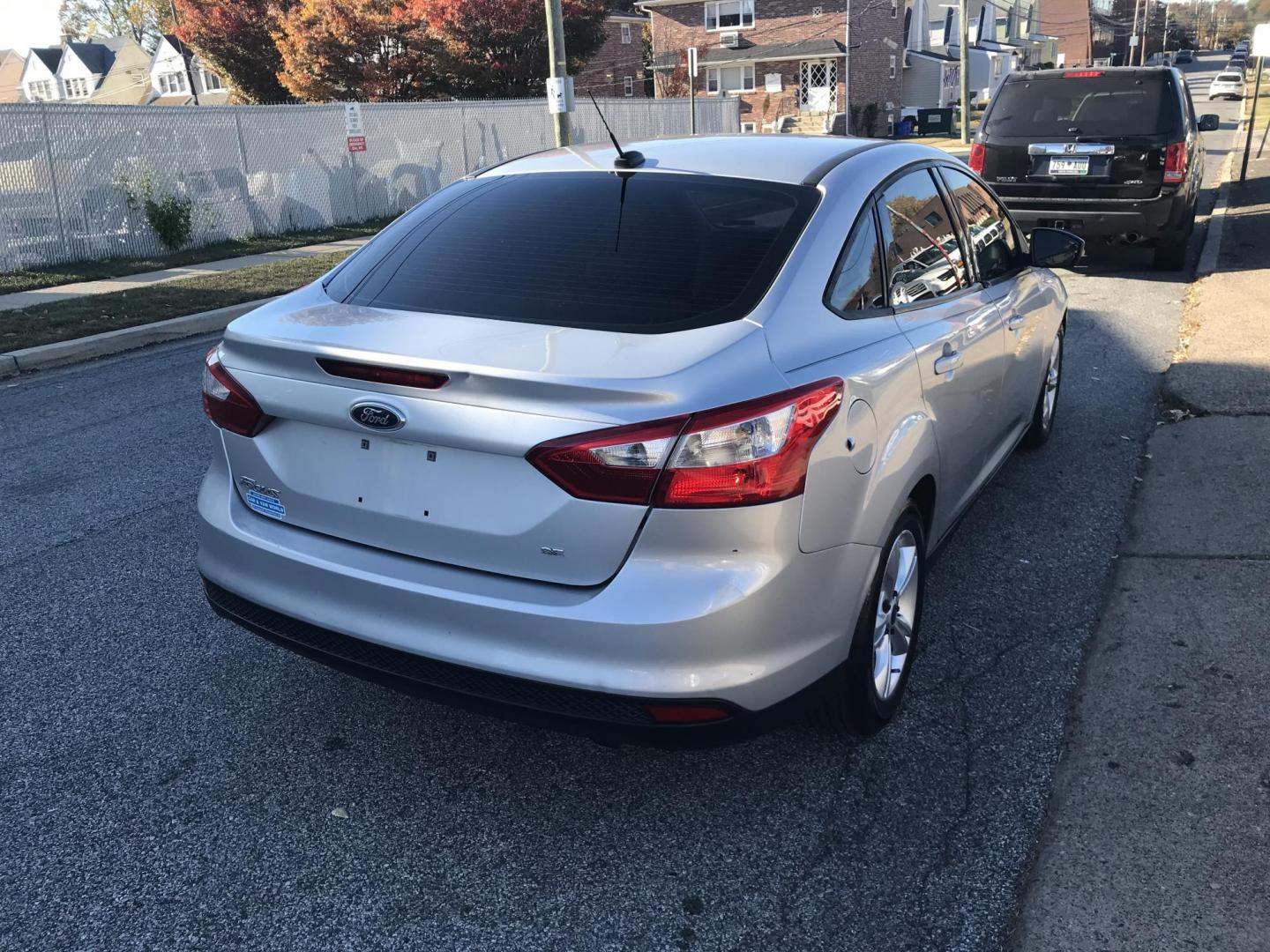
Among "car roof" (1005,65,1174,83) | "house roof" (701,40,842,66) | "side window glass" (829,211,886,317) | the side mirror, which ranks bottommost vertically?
the side mirror

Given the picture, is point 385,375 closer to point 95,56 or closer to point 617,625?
point 617,625

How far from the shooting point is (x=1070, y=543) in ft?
15.9

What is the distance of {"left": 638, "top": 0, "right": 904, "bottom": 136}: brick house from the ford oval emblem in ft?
154

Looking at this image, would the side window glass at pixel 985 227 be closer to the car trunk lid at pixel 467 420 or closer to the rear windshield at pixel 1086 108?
the car trunk lid at pixel 467 420

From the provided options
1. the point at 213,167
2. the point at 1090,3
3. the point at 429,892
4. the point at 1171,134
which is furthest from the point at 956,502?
the point at 1090,3

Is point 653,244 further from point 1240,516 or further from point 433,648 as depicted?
point 1240,516

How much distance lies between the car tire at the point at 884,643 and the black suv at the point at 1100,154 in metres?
8.68

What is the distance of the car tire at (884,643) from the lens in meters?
2.98

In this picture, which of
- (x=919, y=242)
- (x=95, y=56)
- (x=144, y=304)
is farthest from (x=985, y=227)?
(x=95, y=56)

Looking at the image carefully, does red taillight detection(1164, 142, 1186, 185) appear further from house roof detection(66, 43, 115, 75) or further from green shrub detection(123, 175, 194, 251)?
house roof detection(66, 43, 115, 75)

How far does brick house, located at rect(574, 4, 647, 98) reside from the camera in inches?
2079

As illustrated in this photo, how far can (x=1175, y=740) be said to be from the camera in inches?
131

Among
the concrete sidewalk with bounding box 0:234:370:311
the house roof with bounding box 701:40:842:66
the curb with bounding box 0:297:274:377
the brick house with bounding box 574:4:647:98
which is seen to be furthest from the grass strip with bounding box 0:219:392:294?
the brick house with bounding box 574:4:647:98

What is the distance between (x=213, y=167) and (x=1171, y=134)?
1271 cm
